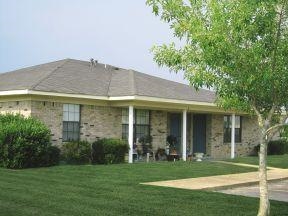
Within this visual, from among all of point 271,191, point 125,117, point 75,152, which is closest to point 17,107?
point 75,152

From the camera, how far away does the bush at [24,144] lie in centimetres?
1961

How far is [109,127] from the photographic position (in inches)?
986

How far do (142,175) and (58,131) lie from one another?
236 inches

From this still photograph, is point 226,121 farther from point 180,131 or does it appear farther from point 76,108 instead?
point 76,108

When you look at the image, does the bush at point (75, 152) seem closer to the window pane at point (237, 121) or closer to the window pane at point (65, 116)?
the window pane at point (65, 116)

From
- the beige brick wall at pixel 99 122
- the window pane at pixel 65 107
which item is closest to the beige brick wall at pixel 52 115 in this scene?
the window pane at pixel 65 107

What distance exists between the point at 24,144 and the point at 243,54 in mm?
11505

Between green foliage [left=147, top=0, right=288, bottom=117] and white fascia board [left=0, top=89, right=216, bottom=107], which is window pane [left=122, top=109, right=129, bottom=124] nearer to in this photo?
white fascia board [left=0, top=89, right=216, bottom=107]

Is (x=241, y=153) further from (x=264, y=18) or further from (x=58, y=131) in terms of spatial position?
(x=264, y=18)

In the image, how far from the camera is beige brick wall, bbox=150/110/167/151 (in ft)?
88.7

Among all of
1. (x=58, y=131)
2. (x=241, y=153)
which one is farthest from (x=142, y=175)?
(x=241, y=153)

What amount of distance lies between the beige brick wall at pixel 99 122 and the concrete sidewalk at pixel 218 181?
6959 millimetres

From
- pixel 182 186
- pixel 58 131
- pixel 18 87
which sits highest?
pixel 18 87

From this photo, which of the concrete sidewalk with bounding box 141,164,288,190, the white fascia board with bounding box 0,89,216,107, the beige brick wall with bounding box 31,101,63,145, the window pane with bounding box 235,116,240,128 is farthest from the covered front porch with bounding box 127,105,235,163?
the concrete sidewalk with bounding box 141,164,288,190
